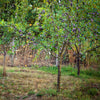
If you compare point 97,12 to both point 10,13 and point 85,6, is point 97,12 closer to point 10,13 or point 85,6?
point 85,6

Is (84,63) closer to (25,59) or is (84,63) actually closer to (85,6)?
(25,59)

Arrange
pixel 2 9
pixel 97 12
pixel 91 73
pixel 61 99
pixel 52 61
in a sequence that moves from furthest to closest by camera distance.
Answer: pixel 52 61 < pixel 91 73 < pixel 2 9 < pixel 61 99 < pixel 97 12

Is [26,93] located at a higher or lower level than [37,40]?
lower

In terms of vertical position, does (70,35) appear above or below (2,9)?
below

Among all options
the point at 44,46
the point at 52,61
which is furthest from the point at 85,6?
the point at 52,61

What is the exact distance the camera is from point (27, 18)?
845cm

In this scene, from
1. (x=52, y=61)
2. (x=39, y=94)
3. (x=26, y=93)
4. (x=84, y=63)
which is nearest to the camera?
→ (x=39, y=94)

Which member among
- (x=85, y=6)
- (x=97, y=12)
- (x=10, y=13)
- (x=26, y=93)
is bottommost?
(x=26, y=93)

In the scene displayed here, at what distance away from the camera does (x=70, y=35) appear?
17.5 feet

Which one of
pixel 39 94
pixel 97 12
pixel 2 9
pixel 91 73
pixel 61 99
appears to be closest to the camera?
pixel 97 12

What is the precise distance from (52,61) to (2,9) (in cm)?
678

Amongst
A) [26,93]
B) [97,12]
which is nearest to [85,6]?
[97,12]

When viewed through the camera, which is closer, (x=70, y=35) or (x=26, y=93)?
(x=70, y=35)

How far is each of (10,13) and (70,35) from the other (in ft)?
14.5
